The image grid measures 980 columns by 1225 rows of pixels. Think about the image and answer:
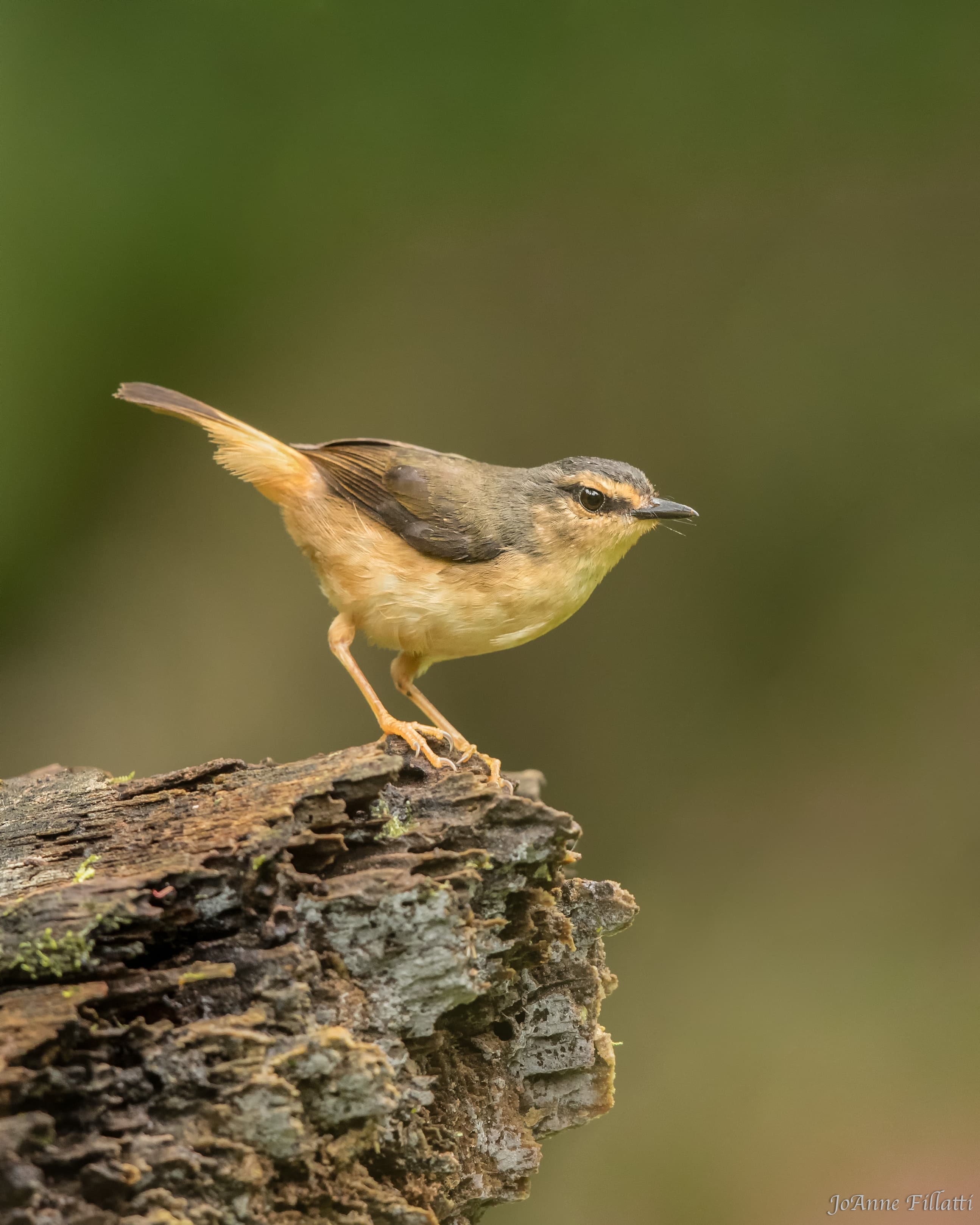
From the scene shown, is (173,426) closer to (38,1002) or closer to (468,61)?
(468,61)

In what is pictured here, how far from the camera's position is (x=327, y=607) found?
677 centimetres

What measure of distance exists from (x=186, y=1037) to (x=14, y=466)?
4933mm

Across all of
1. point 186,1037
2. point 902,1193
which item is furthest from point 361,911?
point 902,1193

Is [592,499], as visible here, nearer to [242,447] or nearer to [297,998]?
[242,447]

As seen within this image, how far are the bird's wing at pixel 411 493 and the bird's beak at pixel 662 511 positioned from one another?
632mm

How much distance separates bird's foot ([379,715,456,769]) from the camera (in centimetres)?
332

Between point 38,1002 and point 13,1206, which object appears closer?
point 13,1206

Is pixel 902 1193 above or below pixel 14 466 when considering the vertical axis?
below

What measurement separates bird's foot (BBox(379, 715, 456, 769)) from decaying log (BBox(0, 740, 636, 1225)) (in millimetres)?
228
